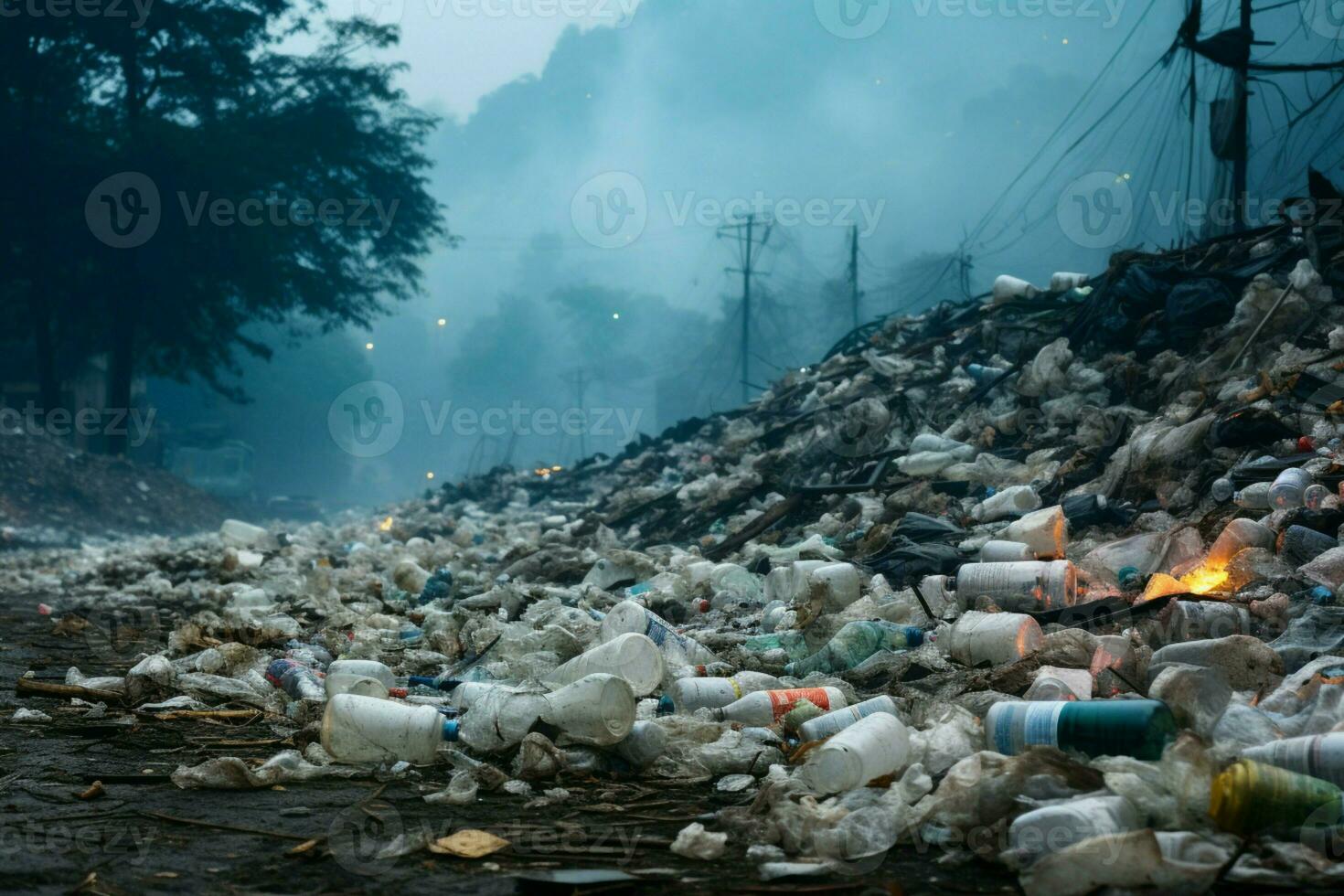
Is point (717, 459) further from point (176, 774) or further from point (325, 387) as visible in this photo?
point (325, 387)

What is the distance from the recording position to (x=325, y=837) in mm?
1774

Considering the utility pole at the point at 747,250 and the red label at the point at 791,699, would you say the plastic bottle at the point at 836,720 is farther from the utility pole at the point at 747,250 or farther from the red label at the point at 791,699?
the utility pole at the point at 747,250

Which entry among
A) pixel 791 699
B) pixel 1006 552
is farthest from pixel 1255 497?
pixel 791 699

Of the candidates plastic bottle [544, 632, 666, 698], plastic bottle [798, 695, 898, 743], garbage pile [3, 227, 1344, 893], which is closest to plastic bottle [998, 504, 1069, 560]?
garbage pile [3, 227, 1344, 893]

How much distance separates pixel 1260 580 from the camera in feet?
9.62

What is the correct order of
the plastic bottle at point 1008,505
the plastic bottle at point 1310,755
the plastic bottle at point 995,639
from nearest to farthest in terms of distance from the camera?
the plastic bottle at point 1310,755 → the plastic bottle at point 995,639 → the plastic bottle at point 1008,505

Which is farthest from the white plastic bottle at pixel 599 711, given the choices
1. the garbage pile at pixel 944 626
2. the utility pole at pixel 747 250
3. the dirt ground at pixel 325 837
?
the utility pole at pixel 747 250

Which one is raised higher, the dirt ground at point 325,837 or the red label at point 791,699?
the red label at point 791,699

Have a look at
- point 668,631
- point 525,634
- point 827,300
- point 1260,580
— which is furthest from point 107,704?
point 827,300

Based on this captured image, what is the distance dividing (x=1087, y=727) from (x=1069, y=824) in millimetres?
399

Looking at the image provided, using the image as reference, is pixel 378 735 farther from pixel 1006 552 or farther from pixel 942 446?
pixel 942 446

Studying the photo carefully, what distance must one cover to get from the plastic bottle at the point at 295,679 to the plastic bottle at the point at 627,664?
0.81 meters

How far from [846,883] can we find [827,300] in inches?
1815

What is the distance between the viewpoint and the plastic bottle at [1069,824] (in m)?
1.50
